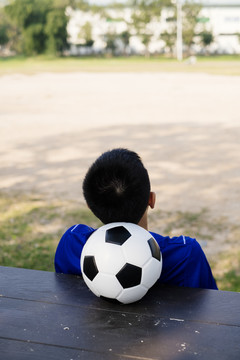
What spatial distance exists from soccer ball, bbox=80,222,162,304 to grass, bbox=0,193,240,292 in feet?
6.68

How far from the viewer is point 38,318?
1.57 m

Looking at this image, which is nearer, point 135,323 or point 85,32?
point 135,323

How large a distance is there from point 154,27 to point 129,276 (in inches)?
2352

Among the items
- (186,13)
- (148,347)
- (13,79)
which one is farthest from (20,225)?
(186,13)

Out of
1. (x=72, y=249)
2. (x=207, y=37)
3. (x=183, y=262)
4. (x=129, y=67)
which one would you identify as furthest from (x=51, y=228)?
(x=207, y=37)

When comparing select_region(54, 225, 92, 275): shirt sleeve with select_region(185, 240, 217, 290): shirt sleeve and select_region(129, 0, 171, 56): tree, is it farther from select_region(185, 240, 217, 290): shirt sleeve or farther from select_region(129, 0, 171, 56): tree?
select_region(129, 0, 171, 56): tree

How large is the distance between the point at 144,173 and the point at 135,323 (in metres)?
0.54

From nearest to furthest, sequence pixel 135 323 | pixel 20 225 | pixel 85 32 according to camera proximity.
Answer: pixel 135 323
pixel 20 225
pixel 85 32

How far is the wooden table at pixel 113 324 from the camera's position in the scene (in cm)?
138

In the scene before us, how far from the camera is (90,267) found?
5.34 feet

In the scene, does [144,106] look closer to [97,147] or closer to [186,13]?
[97,147]

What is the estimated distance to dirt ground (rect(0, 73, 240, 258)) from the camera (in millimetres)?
6059

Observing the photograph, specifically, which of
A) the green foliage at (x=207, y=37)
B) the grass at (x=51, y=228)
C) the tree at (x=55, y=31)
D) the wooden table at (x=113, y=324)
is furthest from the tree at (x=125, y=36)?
the wooden table at (x=113, y=324)

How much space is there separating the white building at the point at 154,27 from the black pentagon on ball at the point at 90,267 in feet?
190
